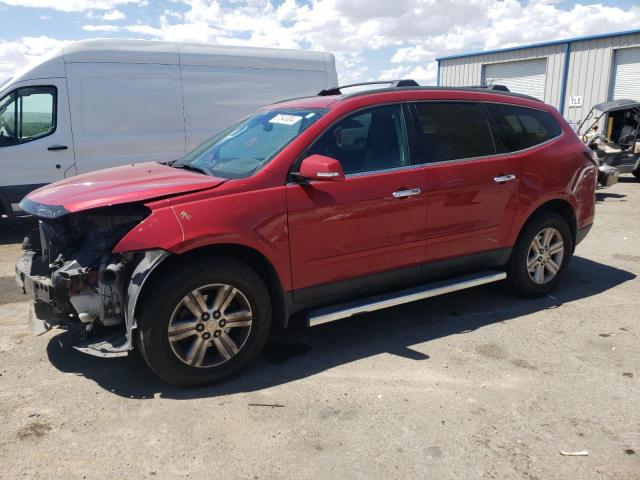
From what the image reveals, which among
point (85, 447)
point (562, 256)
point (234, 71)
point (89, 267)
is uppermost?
point (234, 71)

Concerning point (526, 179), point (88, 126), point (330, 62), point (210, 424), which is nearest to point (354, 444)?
point (210, 424)

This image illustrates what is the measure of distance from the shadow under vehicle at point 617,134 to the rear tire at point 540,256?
29.3 feet

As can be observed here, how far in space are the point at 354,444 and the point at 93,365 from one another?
196cm

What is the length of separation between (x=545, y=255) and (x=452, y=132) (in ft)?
5.00

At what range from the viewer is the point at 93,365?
3750mm

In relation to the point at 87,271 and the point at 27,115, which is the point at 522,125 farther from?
the point at 27,115

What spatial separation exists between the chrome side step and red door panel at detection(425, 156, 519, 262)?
221mm

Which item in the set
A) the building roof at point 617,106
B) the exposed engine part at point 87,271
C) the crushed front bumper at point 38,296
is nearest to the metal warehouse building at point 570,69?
the building roof at point 617,106

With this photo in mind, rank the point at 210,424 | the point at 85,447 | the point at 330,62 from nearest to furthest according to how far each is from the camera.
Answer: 1. the point at 85,447
2. the point at 210,424
3. the point at 330,62

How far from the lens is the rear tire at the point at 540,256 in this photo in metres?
4.79

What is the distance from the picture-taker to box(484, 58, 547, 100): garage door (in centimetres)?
2334

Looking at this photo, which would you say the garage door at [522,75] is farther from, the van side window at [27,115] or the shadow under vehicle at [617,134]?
the van side window at [27,115]

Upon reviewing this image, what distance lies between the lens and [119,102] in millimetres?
7770

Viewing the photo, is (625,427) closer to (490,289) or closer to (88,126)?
(490,289)
